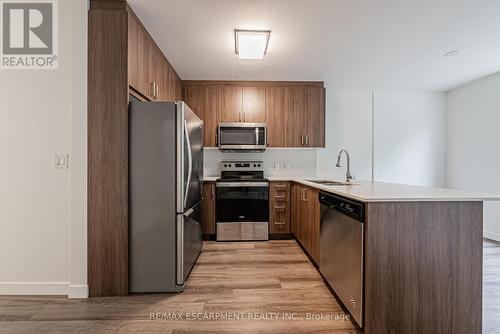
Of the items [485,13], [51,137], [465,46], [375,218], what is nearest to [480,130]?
[465,46]

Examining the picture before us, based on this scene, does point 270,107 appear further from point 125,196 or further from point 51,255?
point 51,255

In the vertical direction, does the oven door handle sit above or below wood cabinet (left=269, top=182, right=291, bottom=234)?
above

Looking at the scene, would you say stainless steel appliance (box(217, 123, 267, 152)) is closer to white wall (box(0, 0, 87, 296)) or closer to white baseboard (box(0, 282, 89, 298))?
white wall (box(0, 0, 87, 296))

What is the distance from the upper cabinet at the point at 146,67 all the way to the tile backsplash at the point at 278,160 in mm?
1335

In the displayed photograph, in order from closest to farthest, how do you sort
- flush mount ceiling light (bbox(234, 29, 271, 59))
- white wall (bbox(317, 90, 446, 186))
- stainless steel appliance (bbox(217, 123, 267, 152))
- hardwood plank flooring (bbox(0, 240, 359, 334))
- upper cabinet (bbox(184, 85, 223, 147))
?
1. hardwood plank flooring (bbox(0, 240, 359, 334))
2. flush mount ceiling light (bbox(234, 29, 271, 59))
3. stainless steel appliance (bbox(217, 123, 267, 152))
4. upper cabinet (bbox(184, 85, 223, 147))
5. white wall (bbox(317, 90, 446, 186))

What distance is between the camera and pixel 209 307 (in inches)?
81.7

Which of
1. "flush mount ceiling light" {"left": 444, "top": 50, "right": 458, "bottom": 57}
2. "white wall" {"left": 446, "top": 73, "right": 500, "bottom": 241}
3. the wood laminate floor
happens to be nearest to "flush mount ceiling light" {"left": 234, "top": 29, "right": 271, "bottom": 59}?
"flush mount ceiling light" {"left": 444, "top": 50, "right": 458, "bottom": 57}

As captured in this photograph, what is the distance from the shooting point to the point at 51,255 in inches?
89.4

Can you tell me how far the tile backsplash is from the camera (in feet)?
14.8

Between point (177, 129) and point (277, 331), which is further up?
point (177, 129)

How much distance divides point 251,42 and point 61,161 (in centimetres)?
209

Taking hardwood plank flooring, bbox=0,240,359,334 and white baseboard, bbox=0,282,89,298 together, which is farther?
white baseboard, bbox=0,282,89,298

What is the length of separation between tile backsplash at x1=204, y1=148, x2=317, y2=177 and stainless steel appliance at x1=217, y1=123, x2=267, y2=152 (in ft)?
1.41

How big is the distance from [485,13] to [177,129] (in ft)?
9.32
